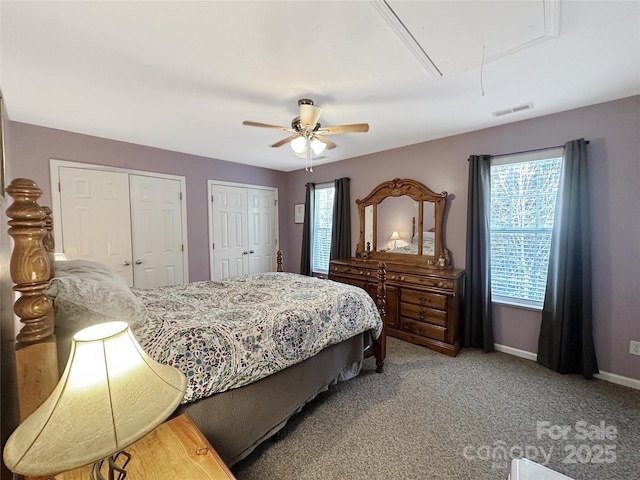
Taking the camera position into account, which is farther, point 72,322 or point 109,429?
point 72,322

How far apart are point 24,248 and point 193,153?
3.64m

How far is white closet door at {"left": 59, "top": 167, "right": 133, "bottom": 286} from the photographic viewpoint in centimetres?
314

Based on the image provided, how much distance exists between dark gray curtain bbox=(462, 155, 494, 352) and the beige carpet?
0.49 m

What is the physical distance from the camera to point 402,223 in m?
3.84

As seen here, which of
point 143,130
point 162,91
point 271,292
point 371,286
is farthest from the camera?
point 371,286

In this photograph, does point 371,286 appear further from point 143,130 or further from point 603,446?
point 143,130

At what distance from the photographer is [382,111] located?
8.63 ft

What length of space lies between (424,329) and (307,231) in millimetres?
2543

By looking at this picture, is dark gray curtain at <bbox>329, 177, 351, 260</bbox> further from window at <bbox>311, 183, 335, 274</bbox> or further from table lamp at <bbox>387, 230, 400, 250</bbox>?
table lamp at <bbox>387, 230, 400, 250</bbox>

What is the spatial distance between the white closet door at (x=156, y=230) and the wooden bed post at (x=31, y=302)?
3145 millimetres

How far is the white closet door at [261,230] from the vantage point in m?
4.93

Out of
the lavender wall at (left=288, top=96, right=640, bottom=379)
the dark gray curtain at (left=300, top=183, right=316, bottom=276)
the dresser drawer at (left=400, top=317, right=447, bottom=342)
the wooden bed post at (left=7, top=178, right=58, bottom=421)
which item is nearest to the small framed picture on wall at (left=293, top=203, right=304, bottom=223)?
the dark gray curtain at (left=300, top=183, right=316, bottom=276)

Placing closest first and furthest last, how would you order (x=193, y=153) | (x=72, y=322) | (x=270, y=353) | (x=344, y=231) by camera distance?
(x=72, y=322), (x=270, y=353), (x=193, y=153), (x=344, y=231)

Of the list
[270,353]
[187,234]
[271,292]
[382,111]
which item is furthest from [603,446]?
[187,234]
